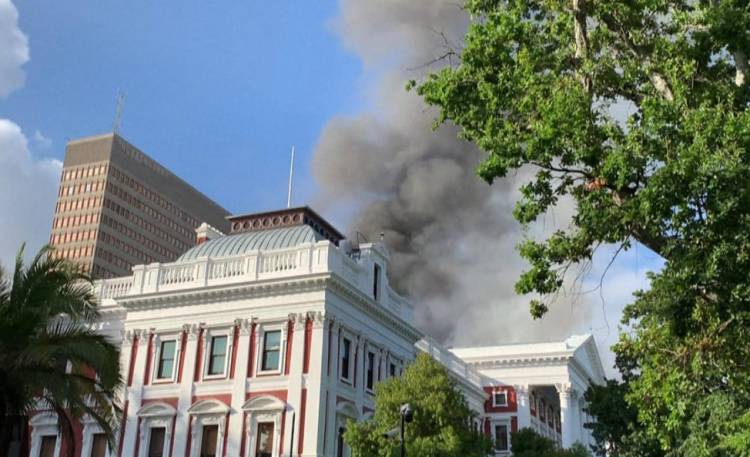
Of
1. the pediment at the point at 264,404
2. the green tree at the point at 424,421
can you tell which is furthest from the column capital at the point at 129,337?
the green tree at the point at 424,421

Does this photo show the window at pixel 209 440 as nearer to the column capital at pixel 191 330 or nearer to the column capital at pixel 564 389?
the column capital at pixel 191 330

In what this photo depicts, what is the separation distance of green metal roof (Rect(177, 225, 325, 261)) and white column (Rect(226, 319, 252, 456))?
13.0 ft

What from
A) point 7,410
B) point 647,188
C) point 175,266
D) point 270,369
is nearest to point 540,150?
point 647,188

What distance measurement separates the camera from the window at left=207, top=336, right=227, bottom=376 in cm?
3841

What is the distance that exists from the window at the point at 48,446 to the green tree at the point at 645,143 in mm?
30343

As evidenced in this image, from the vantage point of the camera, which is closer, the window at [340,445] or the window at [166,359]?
the window at [340,445]

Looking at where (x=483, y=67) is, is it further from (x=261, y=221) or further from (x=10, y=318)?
(x=261, y=221)

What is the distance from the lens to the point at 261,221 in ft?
146

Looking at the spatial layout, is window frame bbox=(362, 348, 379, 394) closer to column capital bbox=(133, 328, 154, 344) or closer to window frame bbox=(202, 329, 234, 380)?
window frame bbox=(202, 329, 234, 380)

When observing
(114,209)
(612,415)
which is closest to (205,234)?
(612,415)

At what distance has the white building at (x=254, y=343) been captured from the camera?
36469 mm

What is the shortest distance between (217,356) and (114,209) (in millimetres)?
101817

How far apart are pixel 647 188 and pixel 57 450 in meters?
34.2

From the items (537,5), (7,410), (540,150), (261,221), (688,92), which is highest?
(261,221)
